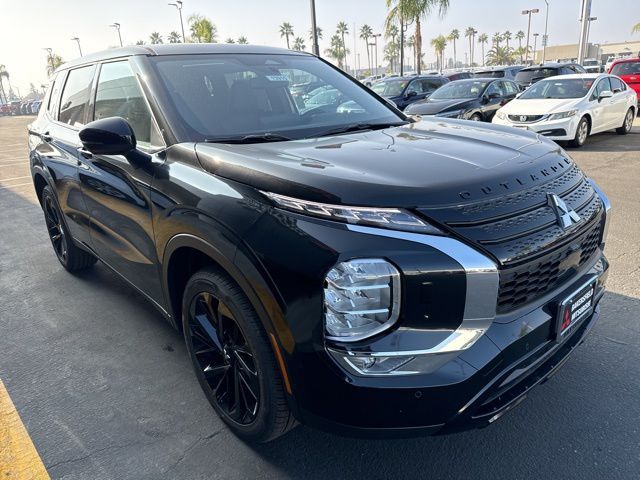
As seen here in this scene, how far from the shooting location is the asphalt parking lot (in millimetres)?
2176

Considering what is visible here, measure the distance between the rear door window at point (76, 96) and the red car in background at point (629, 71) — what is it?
17.1 metres

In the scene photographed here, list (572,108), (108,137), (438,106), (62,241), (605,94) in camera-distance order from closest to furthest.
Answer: (108,137) < (62,241) < (572,108) < (605,94) < (438,106)

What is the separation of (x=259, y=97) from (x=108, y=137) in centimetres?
90

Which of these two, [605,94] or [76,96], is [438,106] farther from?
[76,96]

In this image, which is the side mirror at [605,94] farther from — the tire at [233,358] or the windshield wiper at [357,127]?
the tire at [233,358]

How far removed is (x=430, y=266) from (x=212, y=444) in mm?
1440

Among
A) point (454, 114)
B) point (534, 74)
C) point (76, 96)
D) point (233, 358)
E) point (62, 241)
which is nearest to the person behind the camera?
point (233, 358)

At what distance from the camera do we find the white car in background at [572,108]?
9938 millimetres

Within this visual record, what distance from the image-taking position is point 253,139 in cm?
245

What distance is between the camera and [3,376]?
9.96 feet

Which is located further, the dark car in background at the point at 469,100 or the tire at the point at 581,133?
the dark car in background at the point at 469,100

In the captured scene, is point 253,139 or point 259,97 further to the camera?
point 259,97

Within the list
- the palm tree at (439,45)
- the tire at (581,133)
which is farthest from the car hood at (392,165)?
the palm tree at (439,45)

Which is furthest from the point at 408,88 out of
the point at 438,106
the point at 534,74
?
the point at 534,74
